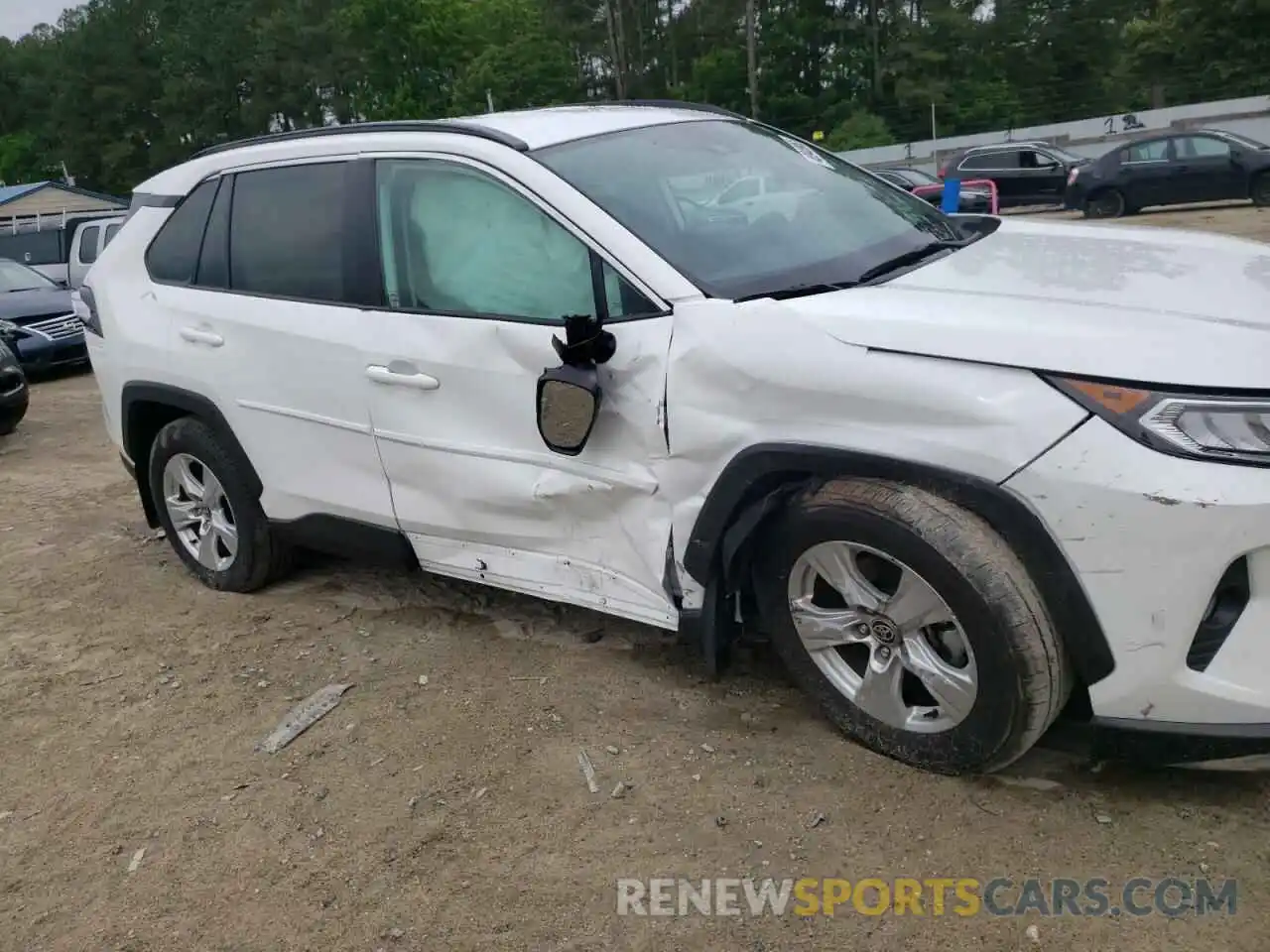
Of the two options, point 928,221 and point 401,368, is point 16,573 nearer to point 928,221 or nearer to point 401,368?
point 401,368

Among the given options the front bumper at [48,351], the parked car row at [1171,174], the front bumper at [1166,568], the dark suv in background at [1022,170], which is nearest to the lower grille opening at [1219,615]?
the front bumper at [1166,568]

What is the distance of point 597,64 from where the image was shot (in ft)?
206

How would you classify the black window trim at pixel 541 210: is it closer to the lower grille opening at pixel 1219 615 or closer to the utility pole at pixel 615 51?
the lower grille opening at pixel 1219 615

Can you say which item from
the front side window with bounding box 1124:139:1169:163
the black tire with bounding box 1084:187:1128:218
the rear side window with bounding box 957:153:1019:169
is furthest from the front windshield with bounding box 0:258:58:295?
the rear side window with bounding box 957:153:1019:169

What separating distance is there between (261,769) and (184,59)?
82.6m

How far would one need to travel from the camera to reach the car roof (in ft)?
11.2

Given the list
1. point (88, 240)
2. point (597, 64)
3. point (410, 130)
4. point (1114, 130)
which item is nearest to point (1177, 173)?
point (1114, 130)

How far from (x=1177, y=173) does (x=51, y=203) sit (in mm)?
29688

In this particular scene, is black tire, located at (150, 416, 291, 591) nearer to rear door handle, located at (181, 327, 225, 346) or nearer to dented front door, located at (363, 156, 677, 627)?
rear door handle, located at (181, 327, 225, 346)

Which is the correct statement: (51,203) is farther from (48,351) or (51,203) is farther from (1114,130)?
(1114,130)

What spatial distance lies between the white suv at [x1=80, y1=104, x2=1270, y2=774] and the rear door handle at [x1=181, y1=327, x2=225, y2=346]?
0.02 metres

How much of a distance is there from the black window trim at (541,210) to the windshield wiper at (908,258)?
0.59 m

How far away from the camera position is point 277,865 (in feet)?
9.15

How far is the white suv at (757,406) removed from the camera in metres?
2.31
